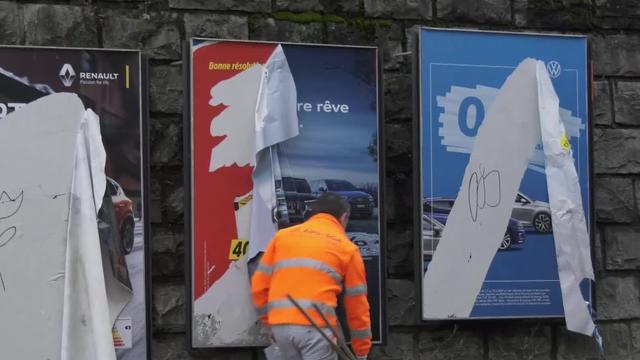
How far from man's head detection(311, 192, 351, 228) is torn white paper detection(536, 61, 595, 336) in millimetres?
1712

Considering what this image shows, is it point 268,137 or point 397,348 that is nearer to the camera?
point 268,137

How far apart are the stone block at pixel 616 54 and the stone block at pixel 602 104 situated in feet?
0.34

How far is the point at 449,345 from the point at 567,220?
120 centimetres

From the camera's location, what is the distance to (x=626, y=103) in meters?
7.61

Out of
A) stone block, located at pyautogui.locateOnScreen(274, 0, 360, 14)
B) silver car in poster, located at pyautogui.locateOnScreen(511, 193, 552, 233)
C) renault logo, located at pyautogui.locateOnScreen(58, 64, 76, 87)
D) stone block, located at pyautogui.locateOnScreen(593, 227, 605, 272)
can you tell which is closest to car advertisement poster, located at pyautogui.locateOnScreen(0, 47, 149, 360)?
renault logo, located at pyautogui.locateOnScreen(58, 64, 76, 87)

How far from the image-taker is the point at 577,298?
7.14 m

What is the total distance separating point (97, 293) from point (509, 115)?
312 cm

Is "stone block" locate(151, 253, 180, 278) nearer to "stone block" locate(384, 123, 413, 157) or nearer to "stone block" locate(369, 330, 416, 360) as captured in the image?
"stone block" locate(369, 330, 416, 360)

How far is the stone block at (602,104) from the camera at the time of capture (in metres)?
7.57

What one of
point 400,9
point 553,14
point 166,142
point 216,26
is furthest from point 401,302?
point 553,14

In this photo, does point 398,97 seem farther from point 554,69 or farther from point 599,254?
point 599,254

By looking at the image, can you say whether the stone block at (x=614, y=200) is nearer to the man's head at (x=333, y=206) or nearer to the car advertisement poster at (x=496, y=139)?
the car advertisement poster at (x=496, y=139)

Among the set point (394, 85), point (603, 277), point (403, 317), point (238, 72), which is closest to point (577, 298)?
point (603, 277)

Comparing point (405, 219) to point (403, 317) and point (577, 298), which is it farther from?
point (577, 298)
